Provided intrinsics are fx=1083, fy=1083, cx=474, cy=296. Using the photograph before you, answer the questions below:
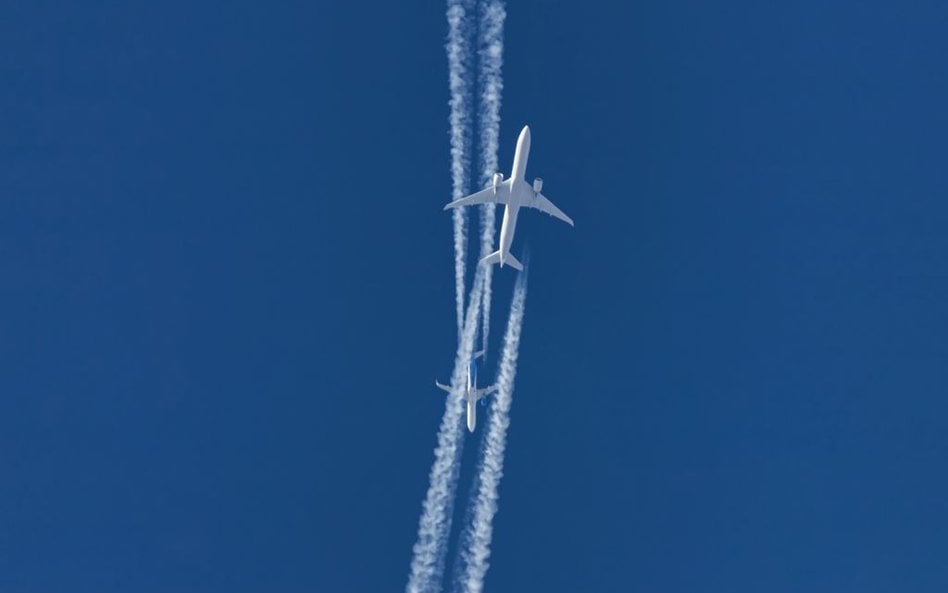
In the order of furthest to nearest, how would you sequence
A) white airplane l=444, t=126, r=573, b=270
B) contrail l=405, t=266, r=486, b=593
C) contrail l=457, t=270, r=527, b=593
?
contrail l=457, t=270, r=527, b=593 → contrail l=405, t=266, r=486, b=593 → white airplane l=444, t=126, r=573, b=270

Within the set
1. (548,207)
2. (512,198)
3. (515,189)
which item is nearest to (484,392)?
(548,207)

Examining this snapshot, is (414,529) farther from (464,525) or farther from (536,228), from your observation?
(536,228)

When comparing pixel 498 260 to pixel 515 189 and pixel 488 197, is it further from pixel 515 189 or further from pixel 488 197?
pixel 515 189

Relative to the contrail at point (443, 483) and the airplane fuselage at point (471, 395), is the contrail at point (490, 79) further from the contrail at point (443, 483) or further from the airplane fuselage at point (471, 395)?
the airplane fuselage at point (471, 395)

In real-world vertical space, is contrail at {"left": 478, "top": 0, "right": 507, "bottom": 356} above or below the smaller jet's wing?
above

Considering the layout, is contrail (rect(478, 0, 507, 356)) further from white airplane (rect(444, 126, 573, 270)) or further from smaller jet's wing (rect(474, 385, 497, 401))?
smaller jet's wing (rect(474, 385, 497, 401))

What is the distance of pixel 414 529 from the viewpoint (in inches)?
2581

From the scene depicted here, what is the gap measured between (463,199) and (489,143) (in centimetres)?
360

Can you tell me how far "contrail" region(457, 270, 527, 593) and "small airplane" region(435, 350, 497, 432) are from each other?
1010 millimetres

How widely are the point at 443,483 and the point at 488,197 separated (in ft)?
56.3

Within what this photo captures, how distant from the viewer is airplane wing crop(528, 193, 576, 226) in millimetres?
63625

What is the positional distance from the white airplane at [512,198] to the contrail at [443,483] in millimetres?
2016

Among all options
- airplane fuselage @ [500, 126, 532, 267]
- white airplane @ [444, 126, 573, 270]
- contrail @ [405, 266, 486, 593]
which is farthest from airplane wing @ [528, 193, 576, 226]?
contrail @ [405, 266, 486, 593]

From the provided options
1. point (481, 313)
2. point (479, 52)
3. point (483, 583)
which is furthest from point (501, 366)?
point (479, 52)
